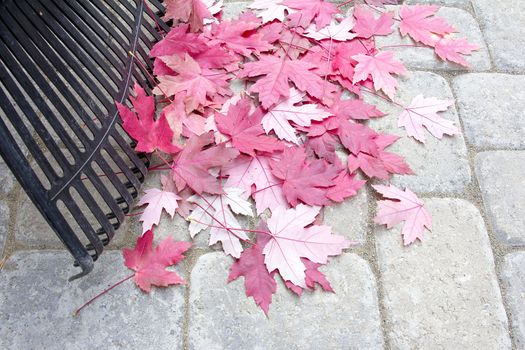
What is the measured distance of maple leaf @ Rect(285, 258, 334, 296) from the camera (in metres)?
1.44

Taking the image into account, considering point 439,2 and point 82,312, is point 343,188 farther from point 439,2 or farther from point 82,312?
point 439,2

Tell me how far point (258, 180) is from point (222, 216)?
152 mm

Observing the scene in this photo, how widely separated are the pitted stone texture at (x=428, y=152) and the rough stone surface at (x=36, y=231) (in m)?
0.84

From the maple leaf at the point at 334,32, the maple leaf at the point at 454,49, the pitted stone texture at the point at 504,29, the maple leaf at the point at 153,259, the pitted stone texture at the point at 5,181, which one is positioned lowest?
the pitted stone texture at the point at 504,29

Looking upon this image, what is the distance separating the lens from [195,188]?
5.08 feet

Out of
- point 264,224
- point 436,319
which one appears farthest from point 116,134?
point 436,319

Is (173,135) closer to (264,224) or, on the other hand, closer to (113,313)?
(264,224)

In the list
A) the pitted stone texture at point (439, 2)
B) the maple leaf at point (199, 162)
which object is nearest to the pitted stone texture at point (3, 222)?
the maple leaf at point (199, 162)

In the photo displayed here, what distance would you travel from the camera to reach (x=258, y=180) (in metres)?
1.60

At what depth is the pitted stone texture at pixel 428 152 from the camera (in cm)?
166

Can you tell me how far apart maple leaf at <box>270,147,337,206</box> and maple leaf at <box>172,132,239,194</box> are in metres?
0.15

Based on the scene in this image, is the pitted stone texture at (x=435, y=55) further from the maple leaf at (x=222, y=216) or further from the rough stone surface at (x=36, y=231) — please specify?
the rough stone surface at (x=36, y=231)

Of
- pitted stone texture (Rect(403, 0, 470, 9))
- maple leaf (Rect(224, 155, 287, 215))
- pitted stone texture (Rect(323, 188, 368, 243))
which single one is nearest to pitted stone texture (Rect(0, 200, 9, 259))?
maple leaf (Rect(224, 155, 287, 215))

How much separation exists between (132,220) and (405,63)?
1086 millimetres
